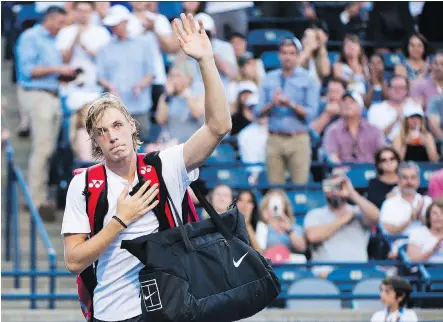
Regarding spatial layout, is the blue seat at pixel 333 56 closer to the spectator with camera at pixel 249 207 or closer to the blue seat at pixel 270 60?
the blue seat at pixel 270 60

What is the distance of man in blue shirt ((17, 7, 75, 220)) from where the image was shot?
11.1 meters

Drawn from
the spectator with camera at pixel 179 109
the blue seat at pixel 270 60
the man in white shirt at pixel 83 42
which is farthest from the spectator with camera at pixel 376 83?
the man in white shirt at pixel 83 42

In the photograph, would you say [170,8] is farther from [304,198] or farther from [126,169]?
[126,169]

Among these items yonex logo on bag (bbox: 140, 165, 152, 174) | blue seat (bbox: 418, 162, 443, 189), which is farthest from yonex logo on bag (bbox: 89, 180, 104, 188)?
blue seat (bbox: 418, 162, 443, 189)

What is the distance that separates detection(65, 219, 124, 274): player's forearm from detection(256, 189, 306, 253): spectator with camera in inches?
206

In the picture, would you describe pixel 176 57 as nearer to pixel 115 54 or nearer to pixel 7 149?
pixel 115 54

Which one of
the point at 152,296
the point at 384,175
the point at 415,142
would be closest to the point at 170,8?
the point at 415,142

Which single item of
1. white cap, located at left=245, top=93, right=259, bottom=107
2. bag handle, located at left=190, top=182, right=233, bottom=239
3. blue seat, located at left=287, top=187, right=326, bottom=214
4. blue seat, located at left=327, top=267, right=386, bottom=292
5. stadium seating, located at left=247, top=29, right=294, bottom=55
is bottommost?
blue seat, located at left=327, top=267, right=386, bottom=292

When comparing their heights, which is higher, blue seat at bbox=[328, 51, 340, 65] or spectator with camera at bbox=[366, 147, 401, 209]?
blue seat at bbox=[328, 51, 340, 65]

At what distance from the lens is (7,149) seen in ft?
34.4

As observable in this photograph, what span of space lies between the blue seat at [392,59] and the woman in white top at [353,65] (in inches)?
34.4

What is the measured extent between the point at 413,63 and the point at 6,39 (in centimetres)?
530

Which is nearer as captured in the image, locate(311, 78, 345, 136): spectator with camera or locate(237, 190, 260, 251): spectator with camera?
locate(237, 190, 260, 251): spectator with camera

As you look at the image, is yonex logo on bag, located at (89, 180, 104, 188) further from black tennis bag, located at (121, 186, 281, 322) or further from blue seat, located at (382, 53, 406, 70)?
blue seat, located at (382, 53, 406, 70)
